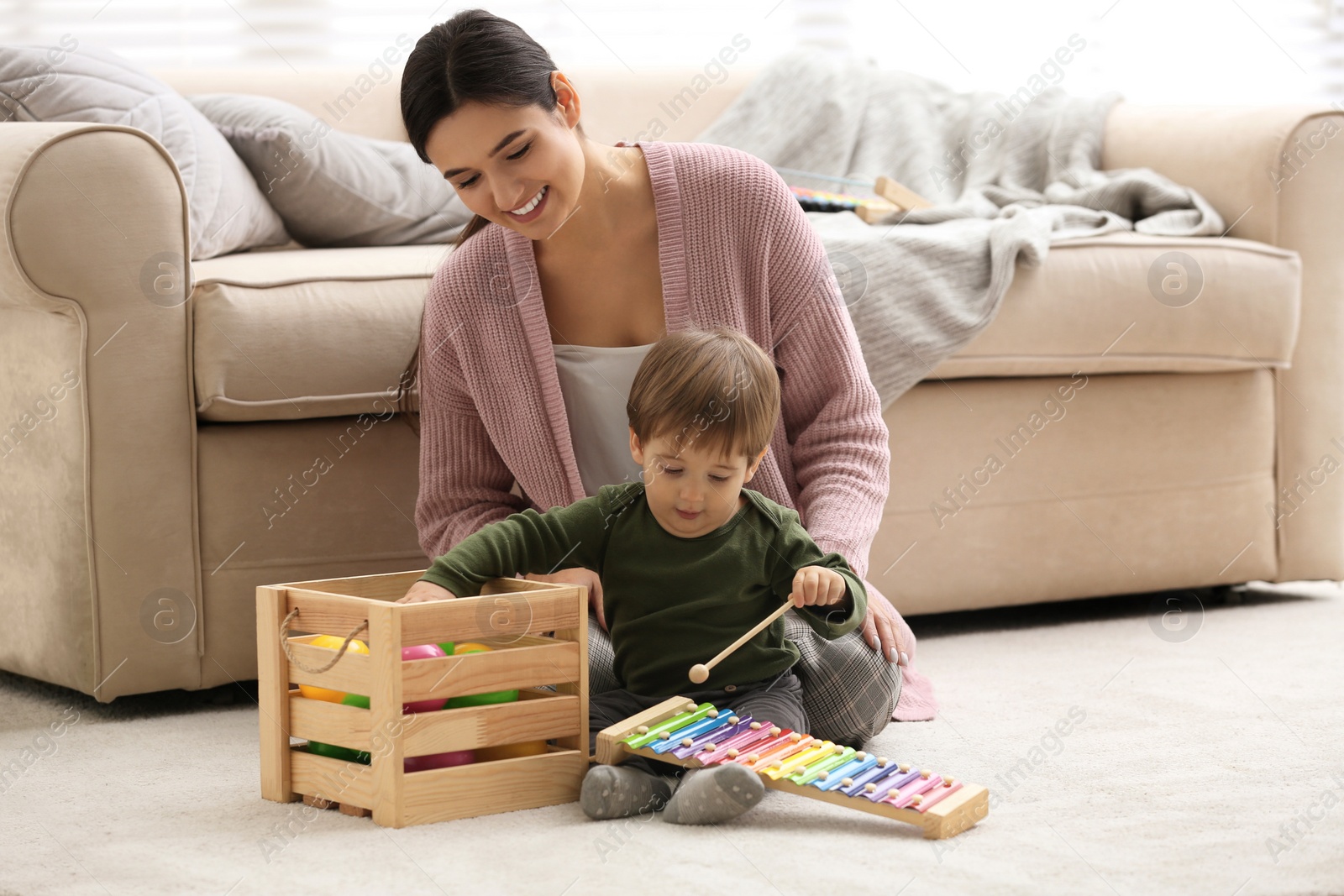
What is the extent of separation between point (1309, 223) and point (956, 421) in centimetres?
62

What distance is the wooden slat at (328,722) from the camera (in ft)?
3.35

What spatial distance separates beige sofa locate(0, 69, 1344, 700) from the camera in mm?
1324

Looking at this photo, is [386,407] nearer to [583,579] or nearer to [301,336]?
[301,336]

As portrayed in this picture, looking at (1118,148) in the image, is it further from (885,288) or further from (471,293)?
(471,293)

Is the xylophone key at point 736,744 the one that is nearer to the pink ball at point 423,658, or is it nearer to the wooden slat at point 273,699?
the pink ball at point 423,658

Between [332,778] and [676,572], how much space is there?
1.08ft

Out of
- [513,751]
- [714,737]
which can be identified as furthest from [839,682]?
[513,751]

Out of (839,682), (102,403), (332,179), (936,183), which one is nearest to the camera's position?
(839,682)

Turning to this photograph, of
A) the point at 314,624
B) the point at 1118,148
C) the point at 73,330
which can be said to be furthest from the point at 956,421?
the point at 73,330

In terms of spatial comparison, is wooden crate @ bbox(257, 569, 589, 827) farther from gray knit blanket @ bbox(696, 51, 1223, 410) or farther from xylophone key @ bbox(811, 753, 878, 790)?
gray knit blanket @ bbox(696, 51, 1223, 410)

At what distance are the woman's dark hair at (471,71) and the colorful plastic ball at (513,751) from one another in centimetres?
54

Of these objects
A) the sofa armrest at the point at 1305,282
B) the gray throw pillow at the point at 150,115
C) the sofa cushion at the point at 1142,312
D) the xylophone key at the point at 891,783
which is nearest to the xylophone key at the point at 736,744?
the xylophone key at the point at 891,783

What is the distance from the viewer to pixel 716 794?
39.0 inches

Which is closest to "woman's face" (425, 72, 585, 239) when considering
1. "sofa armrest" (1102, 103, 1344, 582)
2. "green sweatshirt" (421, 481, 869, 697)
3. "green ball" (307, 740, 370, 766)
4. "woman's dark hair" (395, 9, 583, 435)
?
"woman's dark hair" (395, 9, 583, 435)
